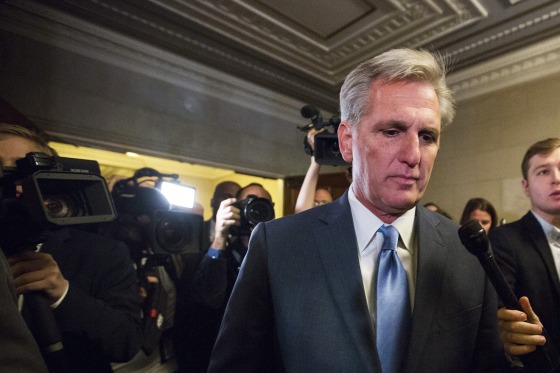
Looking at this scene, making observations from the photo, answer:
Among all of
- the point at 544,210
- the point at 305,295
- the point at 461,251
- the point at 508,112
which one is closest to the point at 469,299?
the point at 461,251

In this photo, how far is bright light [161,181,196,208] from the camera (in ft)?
6.89

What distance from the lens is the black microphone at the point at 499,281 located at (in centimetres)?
77

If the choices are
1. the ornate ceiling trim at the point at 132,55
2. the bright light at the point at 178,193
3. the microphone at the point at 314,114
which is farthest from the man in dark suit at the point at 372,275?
the ornate ceiling trim at the point at 132,55

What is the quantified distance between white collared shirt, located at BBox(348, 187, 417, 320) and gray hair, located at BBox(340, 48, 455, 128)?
0.80 ft

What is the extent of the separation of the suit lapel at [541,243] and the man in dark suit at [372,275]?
2.51ft

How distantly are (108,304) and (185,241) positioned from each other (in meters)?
0.39

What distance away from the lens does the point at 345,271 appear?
0.83 metres

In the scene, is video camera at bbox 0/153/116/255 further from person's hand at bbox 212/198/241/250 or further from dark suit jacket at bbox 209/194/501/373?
person's hand at bbox 212/198/241/250

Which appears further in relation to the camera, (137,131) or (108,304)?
(137,131)

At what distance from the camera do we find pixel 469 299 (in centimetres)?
86

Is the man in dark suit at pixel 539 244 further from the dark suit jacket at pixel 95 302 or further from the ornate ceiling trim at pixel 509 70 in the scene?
the ornate ceiling trim at pixel 509 70

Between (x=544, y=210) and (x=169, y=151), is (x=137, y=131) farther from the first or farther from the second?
(x=544, y=210)

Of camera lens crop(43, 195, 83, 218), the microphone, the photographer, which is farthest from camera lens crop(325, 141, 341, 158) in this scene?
camera lens crop(43, 195, 83, 218)

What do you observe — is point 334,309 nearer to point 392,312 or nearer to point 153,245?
point 392,312
